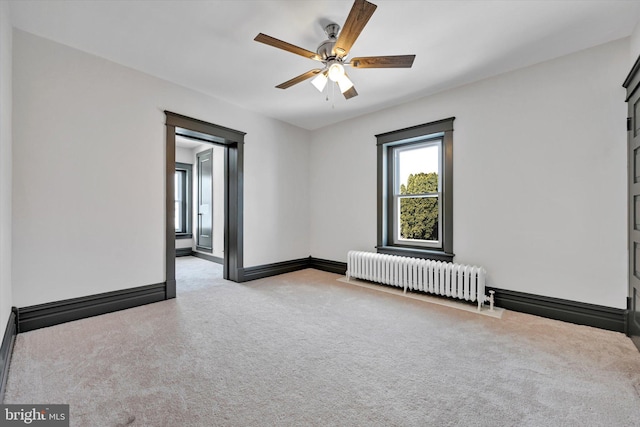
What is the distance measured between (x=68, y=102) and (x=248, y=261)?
9.47ft

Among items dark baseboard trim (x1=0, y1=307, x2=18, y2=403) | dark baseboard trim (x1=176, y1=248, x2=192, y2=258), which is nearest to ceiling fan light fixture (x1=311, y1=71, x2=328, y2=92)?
dark baseboard trim (x1=0, y1=307, x2=18, y2=403)

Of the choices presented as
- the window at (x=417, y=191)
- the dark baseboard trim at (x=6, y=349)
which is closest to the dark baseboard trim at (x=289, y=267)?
the window at (x=417, y=191)

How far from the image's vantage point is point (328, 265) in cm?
502

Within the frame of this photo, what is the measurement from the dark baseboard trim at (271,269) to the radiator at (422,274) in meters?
1.16

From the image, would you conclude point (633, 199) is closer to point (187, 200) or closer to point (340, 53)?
point (340, 53)

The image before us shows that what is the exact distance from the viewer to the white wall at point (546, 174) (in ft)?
8.35

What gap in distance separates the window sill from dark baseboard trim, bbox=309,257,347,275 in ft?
2.68

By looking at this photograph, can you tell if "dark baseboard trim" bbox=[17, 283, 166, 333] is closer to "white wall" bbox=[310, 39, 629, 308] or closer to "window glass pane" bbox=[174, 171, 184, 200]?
"white wall" bbox=[310, 39, 629, 308]

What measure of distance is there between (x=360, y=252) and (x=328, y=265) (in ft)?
3.18

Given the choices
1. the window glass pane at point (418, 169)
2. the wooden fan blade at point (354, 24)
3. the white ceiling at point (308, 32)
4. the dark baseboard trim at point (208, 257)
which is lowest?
the dark baseboard trim at point (208, 257)

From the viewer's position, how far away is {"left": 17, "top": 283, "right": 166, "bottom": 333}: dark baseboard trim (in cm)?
248

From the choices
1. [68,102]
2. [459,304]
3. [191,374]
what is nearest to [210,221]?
[68,102]

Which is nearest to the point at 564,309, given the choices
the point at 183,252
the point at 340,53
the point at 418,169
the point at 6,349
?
the point at 418,169

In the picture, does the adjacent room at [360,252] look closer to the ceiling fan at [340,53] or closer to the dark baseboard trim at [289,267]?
the ceiling fan at [340,53]
